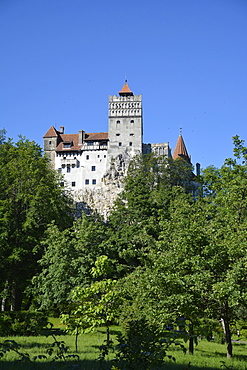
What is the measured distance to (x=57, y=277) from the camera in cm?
2680

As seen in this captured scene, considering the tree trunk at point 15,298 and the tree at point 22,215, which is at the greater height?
the tree at point 22,215

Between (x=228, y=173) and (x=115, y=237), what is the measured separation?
14.9 m

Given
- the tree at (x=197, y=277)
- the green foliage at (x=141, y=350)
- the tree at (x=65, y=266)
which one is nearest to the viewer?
the green foliage at (x=141, y=350)

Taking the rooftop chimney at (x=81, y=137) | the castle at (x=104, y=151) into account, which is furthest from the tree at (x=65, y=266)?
the rooftop chimney at (x=81, y=137)

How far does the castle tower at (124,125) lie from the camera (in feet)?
245

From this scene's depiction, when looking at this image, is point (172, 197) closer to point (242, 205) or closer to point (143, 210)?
point (143, 210)

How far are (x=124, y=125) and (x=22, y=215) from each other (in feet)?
144

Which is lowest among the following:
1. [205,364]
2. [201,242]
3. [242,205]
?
[205,364]

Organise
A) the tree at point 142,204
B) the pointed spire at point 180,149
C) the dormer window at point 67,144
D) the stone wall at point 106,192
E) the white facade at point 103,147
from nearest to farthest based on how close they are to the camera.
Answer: the tree at point 142,204 < the stone wall at point 106,192 < the white facade at point 103,147 < the dormer window at point 67,144 < the pointed spire at point 180,149

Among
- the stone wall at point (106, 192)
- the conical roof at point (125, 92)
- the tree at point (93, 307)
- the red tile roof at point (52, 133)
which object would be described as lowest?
the tree at point (93, 307)

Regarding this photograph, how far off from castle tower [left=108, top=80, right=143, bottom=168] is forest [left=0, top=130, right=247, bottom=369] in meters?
14.2

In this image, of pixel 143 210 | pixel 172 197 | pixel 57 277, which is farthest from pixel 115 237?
pixel 57 277

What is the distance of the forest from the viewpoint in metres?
14.9

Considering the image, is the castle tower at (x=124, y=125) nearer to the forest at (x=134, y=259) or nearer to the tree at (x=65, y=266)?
the forest at (x=134, y=259)
